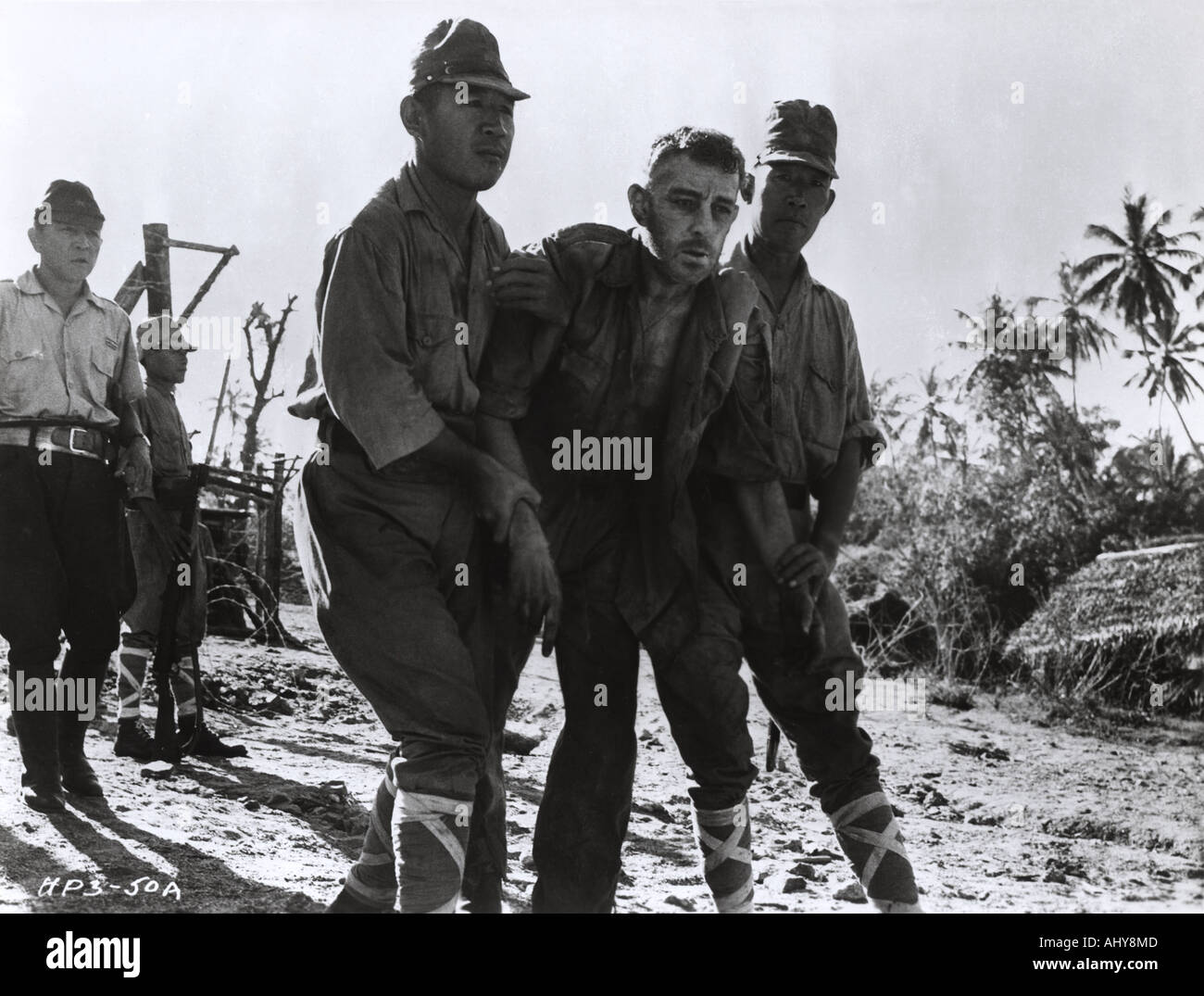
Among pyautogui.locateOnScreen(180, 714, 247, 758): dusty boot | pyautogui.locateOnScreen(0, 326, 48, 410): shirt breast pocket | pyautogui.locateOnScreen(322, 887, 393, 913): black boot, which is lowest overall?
pyautogui.locateOnScreen(322, 887, 393, 913): black boot

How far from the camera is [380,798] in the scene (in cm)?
315

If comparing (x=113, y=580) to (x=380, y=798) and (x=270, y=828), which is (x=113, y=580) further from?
Result: (x=380, y=798)

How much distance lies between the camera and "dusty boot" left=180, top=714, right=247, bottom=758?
223 inches

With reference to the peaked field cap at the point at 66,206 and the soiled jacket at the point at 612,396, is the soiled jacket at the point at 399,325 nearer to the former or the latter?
the soiled jacket at the point at 612,396

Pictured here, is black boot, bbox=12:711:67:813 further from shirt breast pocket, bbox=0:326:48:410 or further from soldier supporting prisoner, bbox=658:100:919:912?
soldier supporting prisoner, bbox=658:100:919:912

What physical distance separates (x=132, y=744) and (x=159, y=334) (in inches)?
76.9

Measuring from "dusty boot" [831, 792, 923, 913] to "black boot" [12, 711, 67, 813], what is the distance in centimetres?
296

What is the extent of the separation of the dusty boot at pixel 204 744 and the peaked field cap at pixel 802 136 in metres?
3.80

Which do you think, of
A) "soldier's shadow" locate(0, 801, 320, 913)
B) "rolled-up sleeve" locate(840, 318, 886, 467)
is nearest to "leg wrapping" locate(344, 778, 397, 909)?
"soldier's shadow" locate(0, 801, 320, 913)

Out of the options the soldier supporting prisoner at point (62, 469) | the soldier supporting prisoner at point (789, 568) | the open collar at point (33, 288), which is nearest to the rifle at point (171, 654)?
the soldier supporting prisoner at point (62, 469)

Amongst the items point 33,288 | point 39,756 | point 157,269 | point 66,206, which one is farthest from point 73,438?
point 157,269

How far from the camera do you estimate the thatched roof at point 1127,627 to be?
467 inches

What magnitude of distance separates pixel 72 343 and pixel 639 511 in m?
2.62
